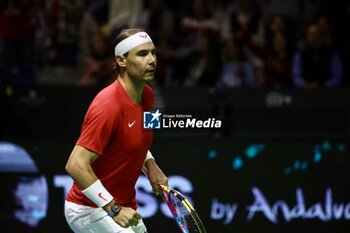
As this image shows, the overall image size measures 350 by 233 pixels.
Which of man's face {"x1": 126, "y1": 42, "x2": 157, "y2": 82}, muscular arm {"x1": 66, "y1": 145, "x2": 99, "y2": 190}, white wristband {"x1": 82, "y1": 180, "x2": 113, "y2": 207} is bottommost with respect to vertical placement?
white wristband {"x1": 82, "y1": 180, "x2": 113, "y2": 207}

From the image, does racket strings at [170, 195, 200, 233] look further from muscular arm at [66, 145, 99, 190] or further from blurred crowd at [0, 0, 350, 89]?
blurred crowd at [0, 0, 350, 89]

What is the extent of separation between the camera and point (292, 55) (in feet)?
38.4

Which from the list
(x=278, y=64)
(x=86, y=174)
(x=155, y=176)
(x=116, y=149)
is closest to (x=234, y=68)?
(x=278, y=64)

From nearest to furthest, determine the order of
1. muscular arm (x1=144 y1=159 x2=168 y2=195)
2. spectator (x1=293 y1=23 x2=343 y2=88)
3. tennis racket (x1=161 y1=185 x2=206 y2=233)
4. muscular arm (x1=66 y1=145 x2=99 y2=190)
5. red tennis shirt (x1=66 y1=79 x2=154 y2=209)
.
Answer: muscular arm (x1=66 y1=145 x2=99 y2=190), red tennis shirt (x1=66 y1=79 x2=154 y2=209), tennis racket (x1=161 y1=185 x2=206 y2=233), muscular arm (x1=144 y1=159 x2=168 y2=195), spectator (x1=293 y1=23 x2=343 y2=88)

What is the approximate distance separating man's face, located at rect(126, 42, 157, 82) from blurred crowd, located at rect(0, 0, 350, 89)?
6013 mm

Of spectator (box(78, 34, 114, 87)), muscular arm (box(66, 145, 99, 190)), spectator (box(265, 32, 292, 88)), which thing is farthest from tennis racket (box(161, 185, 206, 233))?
spectator (box(265, 32, 292, 88))

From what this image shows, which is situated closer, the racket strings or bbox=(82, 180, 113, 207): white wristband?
bbox=(82, 180, 113, 207): white wristband

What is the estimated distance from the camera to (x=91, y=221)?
520cm

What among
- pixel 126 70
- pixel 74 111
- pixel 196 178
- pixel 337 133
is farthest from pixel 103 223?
pixel 74 111

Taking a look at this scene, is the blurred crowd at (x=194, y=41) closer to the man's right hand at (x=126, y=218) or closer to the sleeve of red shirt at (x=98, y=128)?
the sleeve of red shirt at (x=98, y=128)

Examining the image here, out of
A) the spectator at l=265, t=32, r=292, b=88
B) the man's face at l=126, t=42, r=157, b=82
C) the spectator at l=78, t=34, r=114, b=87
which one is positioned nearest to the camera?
the man's face at l=126, t=42, r=157, b=82

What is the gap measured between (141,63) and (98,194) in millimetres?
863

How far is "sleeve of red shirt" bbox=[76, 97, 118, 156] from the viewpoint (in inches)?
194

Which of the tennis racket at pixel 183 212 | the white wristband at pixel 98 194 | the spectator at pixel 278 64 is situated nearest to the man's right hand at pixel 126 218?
the white wristband at pixel 98 194
